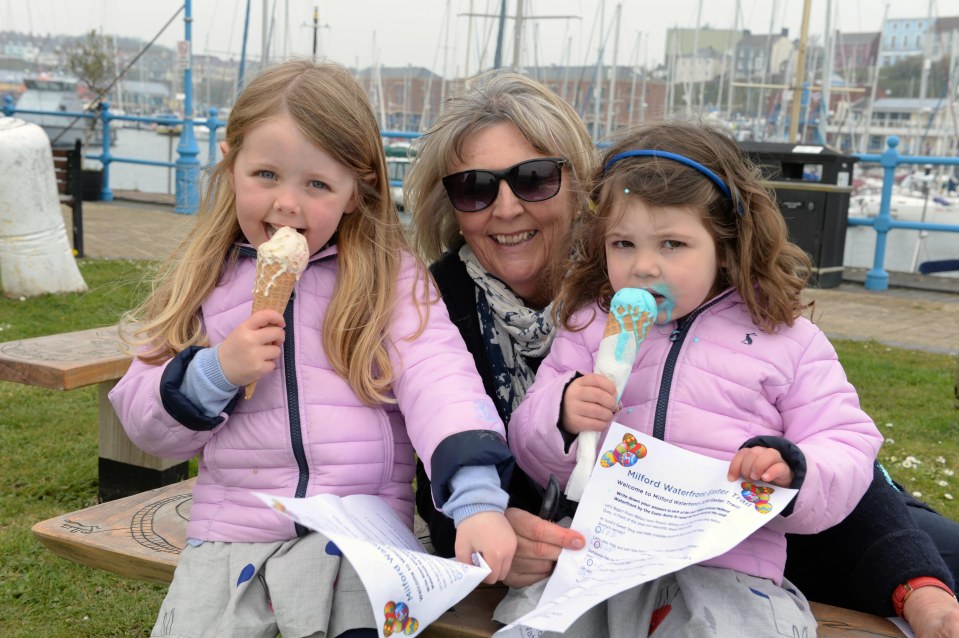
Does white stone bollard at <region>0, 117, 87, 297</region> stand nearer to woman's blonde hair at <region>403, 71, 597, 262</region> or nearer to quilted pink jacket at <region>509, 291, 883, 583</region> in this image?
woman's blonde hair at <region>403, 71, 597, 262</region>

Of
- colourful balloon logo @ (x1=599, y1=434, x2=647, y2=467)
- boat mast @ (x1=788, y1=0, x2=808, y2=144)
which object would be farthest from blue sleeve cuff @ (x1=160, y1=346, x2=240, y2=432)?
boat mast @ (x1=788, y1=0, x2=808, y2=144)

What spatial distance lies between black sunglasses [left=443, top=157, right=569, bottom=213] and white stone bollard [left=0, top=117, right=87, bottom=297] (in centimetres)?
654

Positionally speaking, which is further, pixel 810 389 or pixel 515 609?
pixel 810 389

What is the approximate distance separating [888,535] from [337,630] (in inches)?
52.2

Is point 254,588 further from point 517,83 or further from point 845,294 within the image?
point 845,294

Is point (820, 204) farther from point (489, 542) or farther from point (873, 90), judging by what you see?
point (873, 90)

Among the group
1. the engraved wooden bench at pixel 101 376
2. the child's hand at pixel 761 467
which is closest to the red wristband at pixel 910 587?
the child's hand at pixel 761 467

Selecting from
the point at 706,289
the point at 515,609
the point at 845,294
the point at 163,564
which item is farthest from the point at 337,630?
the point at 845,294

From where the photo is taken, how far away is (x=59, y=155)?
10367 millimetres

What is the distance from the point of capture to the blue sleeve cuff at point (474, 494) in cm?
190

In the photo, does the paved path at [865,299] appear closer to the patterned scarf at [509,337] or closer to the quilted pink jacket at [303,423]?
the patterned scarf at [509,337]

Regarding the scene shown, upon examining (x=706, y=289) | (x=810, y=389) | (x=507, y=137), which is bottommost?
A: (x=810, y=389)

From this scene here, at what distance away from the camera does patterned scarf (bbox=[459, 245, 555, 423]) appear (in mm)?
2525

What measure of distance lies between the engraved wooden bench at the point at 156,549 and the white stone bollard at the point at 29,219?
5985mm
